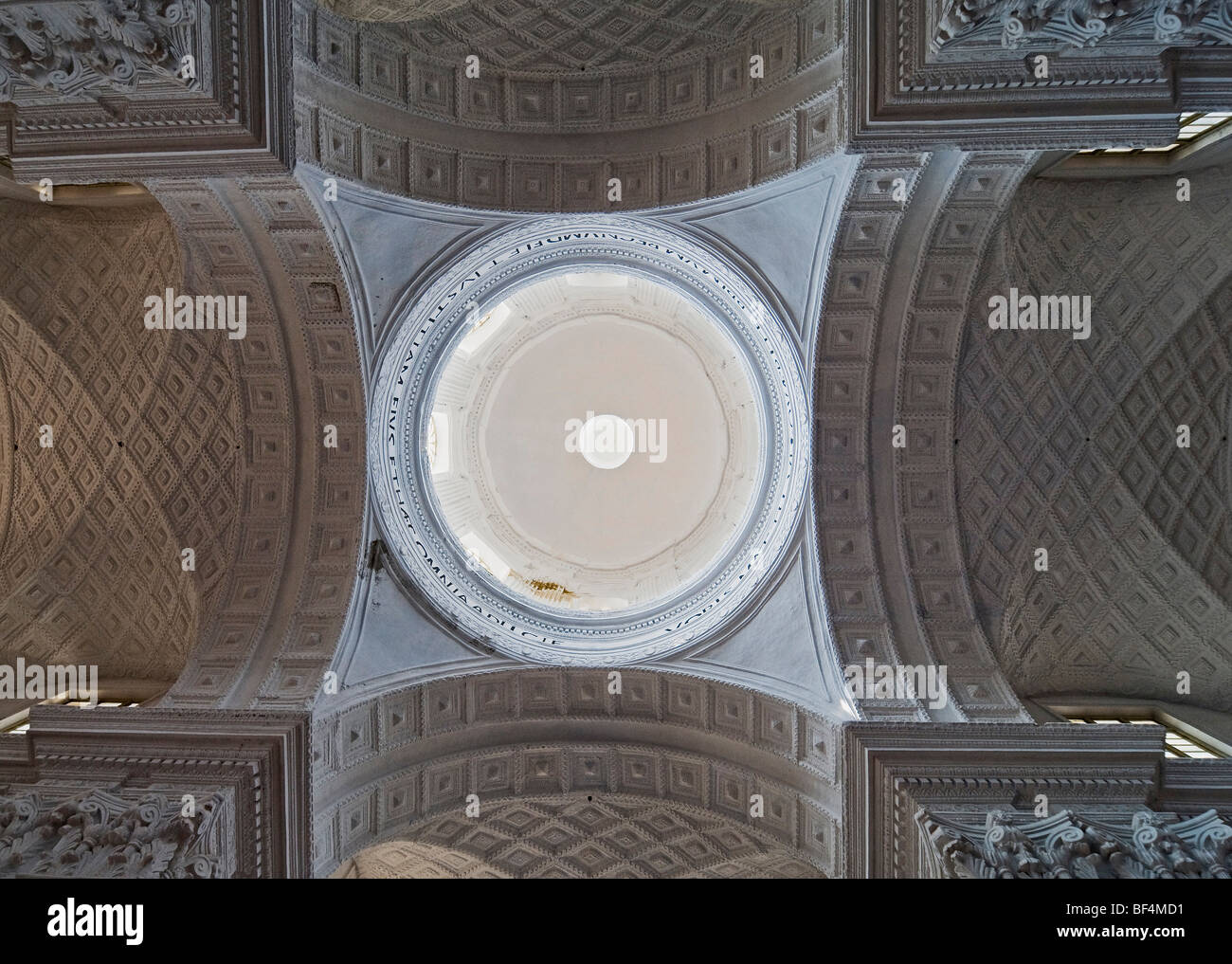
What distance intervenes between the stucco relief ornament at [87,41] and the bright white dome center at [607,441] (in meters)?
14.5

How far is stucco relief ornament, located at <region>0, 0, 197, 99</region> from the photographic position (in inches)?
344

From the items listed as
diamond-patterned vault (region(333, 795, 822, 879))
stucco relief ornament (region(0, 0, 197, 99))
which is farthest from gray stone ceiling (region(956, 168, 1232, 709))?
stucco relief ornament (region(0, 0, 197, 99))

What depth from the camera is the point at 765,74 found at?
12.7 metres

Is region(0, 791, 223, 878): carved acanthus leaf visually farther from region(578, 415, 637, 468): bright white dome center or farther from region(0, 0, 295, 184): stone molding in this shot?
region(578, 415, 637, 468): bright white dome center

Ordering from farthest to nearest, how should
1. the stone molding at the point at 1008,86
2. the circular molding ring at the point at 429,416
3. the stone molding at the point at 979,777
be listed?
the circular molding ring at the point at 429,416 < the stone molding at the point at 979,777 < the stone molding at the point at 1008,86

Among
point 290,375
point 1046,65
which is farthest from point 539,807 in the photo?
point 1046,65

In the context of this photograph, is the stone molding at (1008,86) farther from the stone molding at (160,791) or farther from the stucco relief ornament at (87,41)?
the stone molding at (160,791)

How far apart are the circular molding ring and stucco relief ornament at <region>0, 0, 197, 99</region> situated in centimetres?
552

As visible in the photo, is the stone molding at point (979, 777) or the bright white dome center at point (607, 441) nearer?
the stone molding at point (979, 777)

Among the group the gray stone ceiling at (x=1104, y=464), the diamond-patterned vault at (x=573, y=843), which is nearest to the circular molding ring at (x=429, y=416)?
the diamond-patterned vault at (x=573, y=843)

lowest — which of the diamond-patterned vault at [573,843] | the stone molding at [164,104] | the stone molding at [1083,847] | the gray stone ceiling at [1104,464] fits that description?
the diamond-patterned vault at [573,843]

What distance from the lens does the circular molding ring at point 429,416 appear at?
46.2ft

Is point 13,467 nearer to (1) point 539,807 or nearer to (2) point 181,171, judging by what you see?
(2) point 181,171

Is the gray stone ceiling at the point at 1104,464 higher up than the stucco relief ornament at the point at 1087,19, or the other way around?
the stucco relief ornament at the point at 1087,19
